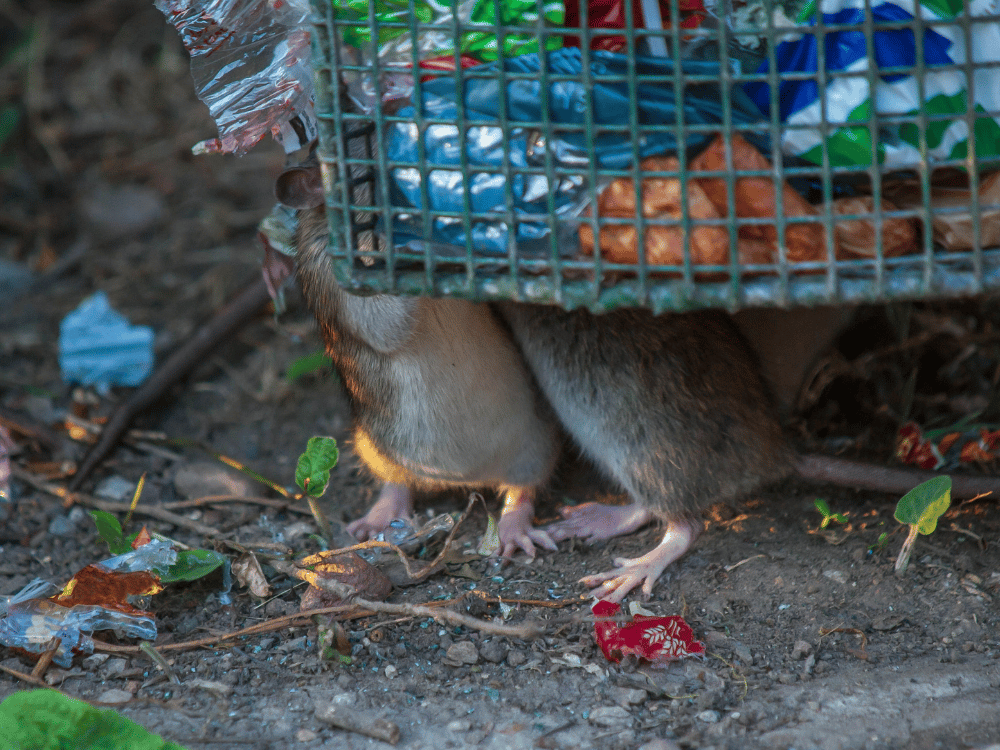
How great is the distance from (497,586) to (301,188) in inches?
50.5

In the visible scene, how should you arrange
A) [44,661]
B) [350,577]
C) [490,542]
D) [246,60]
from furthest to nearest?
1. [490,542]
2. [350,577]
3. [246,60]
4. [44,661]

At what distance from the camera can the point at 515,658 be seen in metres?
2.62

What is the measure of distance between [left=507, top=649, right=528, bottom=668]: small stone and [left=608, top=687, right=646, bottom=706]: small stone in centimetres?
26

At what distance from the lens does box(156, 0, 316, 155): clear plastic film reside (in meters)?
2.57

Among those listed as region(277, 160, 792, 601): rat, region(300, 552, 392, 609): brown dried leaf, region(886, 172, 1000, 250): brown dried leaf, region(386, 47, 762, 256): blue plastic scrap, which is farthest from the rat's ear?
region(886, 172, 1000, 250): brown dried leaf

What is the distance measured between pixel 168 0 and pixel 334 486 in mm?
1908

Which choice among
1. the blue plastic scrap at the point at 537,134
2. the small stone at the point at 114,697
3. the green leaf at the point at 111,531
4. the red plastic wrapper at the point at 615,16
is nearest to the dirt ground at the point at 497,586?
the small stone at the point at 114,697

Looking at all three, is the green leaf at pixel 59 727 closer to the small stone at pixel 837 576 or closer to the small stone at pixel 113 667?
the small stone at pixel 113 667

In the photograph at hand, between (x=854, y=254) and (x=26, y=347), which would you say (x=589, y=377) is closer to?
(x=854, y=254)

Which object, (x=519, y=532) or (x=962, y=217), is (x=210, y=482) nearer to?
(x=519, y=532)

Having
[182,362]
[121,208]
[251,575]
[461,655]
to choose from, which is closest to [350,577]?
[251,575]

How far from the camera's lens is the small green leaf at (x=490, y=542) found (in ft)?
10.4

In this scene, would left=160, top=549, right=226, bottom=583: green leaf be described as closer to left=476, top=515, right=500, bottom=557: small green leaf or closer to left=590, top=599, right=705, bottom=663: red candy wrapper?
left=476, top=515, right=500, bottom=557: small green leaf

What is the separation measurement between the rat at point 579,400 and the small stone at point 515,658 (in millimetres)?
361
